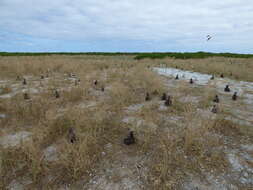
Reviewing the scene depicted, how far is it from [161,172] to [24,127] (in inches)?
112

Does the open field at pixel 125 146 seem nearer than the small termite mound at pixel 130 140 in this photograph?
Yes

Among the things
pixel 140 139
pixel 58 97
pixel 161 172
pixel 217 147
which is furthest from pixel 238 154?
pixel 58 97

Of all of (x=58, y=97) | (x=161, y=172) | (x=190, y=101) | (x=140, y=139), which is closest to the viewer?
(x=161, y=172)

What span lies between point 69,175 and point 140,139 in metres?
1.23

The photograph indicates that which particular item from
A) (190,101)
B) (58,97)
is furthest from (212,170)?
(58,97)

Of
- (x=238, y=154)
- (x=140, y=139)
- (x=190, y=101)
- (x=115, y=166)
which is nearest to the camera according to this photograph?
(x=115, y=166)

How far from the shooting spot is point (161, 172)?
1.96 meters

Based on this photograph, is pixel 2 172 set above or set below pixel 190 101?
below

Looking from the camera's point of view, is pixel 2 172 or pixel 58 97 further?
pixel 58 97

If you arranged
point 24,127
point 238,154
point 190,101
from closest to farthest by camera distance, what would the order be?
point 238,154 → point 24,127 → point 190,101

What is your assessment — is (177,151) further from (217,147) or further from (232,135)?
(232,135)

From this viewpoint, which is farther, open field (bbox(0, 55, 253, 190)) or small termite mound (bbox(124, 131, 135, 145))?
small termite mound (bbox(124, 131, 135, 145))

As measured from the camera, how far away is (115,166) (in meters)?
2.15

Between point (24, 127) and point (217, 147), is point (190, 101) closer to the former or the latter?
point (217, 147)
